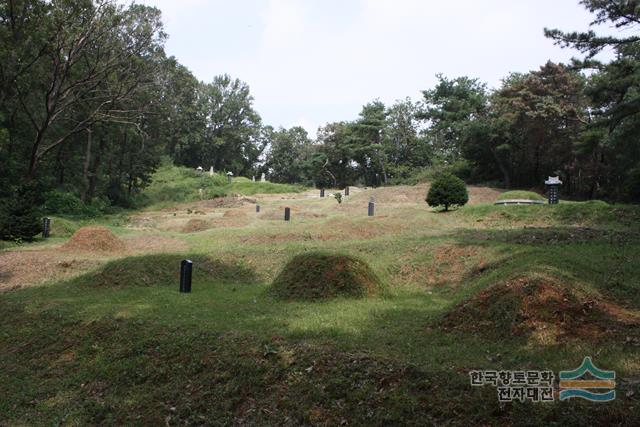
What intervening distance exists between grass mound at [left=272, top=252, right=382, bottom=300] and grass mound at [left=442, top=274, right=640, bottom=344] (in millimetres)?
2253

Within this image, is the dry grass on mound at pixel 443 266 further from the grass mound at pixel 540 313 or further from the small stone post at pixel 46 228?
the small stone post at pixel 46 228

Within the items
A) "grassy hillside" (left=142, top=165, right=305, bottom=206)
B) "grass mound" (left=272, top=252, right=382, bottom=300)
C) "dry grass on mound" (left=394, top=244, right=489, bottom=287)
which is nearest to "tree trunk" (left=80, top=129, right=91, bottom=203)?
"grassy hillside" (left=142, top=165, right=305, bottom=206)

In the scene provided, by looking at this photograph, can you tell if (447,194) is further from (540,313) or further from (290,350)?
(290,350)

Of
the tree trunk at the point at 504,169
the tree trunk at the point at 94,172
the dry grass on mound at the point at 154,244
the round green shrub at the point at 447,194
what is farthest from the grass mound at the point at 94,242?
the tree trunk at the point at 504,169

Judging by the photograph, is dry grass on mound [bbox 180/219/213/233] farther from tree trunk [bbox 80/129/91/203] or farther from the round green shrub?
tree trunk [bbox 80/129/91/203]

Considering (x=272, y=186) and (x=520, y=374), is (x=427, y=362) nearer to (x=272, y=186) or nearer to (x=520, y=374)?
(x=520, y=374)

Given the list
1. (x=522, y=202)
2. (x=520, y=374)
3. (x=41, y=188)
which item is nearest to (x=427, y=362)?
(x=520, y=374)

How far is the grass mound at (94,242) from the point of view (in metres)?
15.2

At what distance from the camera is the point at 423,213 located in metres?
20.9

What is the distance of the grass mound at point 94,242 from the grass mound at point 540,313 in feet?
39.0

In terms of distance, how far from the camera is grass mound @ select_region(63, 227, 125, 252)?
15.2m

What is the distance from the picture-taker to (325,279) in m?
8.83

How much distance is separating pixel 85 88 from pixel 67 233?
31.0 ft

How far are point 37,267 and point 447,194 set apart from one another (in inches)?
621
